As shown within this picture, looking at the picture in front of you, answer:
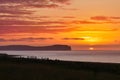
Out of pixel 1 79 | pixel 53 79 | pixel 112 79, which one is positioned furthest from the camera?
pixel 112 79

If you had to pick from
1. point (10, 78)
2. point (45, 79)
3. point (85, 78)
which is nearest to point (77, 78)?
point (85, 78)

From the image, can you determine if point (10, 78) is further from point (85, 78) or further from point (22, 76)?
point (85, 78)

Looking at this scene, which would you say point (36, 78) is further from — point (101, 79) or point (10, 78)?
point (101, 79)

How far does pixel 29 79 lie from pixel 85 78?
385cm

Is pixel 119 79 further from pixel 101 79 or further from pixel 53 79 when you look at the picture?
pixel 53 79

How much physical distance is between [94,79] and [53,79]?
270cm

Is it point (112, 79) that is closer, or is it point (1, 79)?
point (1, 79)

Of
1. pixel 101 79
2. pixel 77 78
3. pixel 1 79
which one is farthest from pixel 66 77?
pixel 1 79

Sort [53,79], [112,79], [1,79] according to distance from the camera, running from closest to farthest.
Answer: [1,79] < [53,79] < [112,79]

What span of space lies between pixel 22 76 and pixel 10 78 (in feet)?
4.15

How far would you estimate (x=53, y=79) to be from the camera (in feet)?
79.6

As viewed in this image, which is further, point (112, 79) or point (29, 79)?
point (112, 79)

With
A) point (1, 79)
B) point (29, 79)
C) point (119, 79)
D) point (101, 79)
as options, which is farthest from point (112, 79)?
point (1, 79)

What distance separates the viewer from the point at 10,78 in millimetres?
23734
